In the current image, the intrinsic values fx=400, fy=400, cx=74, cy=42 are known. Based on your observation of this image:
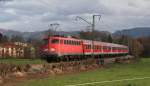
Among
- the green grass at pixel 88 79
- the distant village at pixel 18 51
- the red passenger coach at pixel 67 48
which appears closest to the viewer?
the green grass at pixel 88 79

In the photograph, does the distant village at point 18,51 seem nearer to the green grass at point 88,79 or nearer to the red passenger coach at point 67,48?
the red passenger coach at point 67,48

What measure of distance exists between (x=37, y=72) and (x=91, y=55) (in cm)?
3043

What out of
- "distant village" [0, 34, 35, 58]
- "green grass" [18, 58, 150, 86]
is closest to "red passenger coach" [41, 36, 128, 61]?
"green grass" [18, 58, 150, 86]

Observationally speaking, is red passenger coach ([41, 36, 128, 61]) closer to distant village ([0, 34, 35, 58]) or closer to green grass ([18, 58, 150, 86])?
green grass ([18, 58, 150, 86])

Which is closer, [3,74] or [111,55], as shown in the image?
[3,74]

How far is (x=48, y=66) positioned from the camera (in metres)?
41.2

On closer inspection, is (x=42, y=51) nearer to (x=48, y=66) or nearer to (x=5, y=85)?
(x=48, y=66)

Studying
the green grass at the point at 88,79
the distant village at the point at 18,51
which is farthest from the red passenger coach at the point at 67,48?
the distant village at the point at 18,51

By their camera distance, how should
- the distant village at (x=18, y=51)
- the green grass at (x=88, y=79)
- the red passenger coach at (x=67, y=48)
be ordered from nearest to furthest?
the green grass at (x=88, y=79), the red passenger coach at (x=67, y=48), the distant village at (x=18, y=51)

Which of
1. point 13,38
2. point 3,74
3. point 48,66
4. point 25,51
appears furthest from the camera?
point 13,38

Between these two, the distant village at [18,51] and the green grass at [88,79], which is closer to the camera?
the green grass at [88,79]

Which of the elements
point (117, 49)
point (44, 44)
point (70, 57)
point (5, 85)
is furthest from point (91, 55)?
point (5, 85)

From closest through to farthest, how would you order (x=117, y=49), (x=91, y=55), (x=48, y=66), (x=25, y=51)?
(x=48, y=66) → (x=91, y=55) → (x=117, y=49) → (x=25, y=51)

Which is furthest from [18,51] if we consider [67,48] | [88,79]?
[88,79]
